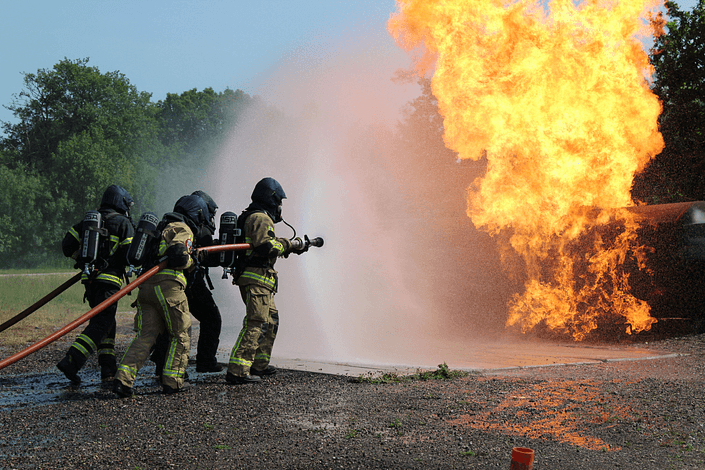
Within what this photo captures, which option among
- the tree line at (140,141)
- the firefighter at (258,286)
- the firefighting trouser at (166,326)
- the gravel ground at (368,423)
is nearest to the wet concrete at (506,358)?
the gravel ground at (368,423)

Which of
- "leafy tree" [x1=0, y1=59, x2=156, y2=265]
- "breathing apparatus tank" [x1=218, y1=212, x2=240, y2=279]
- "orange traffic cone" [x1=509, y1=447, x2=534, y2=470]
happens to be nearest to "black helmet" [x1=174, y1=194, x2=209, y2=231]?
"breathing apparatus tank" [x1=218, y1=212, x2=240, y2=279]

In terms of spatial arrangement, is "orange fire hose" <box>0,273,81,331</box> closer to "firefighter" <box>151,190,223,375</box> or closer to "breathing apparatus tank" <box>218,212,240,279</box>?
"firefighter" <box>151,190,223,375</box>

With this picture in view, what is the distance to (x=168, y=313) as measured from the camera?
6.28m

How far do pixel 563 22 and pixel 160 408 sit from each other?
8.60 m

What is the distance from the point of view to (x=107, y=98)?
48.9 meters

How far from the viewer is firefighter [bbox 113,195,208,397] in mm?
6160

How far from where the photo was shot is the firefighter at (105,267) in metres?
6.83

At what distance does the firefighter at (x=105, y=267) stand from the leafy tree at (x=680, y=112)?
45.5 ft

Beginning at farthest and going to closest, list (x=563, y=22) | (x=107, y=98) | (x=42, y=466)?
(x=107, y=98) → (x=563, y=22) → (x=42, y=466)

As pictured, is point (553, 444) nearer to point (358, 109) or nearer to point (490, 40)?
point (490, 40)

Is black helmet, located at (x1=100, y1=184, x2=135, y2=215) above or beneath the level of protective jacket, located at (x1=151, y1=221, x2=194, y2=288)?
above

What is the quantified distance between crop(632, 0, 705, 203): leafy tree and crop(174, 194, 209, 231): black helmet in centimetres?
1322

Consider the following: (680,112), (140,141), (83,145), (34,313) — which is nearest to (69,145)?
(83,145)

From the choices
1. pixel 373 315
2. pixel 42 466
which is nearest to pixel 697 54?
pixel 373 315
